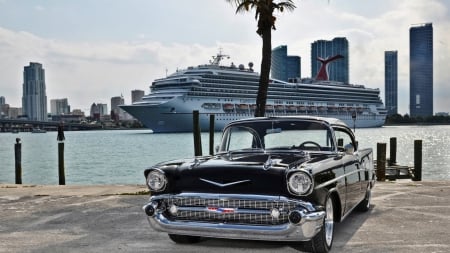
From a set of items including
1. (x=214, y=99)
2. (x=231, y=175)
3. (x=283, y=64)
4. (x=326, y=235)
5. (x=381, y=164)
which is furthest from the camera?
(x=283, y=64)

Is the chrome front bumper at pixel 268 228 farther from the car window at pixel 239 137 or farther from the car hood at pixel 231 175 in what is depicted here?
the car window at pixel 239 137

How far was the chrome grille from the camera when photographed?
469 cm

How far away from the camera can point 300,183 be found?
15.5 feet

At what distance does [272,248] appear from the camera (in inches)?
212

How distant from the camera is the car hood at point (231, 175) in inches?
188

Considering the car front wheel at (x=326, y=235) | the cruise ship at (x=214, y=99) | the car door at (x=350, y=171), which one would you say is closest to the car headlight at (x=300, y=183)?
the car front wheel at (x=326, y=235)

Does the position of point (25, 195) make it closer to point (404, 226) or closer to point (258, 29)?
point (404, 226)

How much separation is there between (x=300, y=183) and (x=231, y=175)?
26.6 inches

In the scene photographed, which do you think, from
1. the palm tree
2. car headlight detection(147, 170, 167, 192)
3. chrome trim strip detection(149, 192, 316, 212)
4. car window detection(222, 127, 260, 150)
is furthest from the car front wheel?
the palm tree

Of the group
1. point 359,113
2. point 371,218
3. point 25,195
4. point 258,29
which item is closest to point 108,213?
point 25,195

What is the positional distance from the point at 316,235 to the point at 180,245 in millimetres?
1558

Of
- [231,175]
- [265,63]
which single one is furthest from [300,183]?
[265,63]

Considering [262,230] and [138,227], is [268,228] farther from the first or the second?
[138,227]

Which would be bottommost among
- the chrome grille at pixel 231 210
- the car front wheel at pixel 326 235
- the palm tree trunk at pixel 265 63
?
the car front wheel at pixel 326 235
